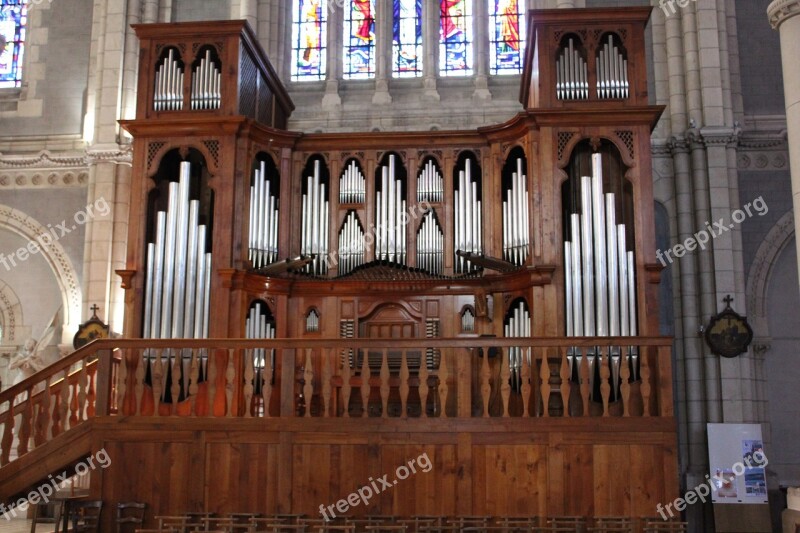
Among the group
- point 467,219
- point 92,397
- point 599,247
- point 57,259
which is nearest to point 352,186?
point 467,219

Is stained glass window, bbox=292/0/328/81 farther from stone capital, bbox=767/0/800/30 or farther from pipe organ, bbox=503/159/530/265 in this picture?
stone capital, bbox=767/0/800/30

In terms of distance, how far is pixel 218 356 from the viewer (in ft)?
41.7

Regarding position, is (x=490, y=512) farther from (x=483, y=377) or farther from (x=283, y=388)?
(x=283, y=388)

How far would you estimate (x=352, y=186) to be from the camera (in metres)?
15.0

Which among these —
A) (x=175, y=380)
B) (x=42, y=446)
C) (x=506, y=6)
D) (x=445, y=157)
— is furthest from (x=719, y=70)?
(x=42, y=446)

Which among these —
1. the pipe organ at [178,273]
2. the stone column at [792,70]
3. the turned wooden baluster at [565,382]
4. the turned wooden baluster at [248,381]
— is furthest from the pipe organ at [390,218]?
the stone column at [792,70]

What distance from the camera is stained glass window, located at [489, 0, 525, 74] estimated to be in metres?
18.2

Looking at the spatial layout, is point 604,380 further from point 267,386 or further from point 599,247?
point 267,386

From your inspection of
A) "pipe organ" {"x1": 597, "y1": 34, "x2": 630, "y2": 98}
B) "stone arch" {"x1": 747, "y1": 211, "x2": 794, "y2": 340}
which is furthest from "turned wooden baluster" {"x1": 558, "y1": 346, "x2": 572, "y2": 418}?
"stone arch" {"x1": 747, "y1": 211, "x2": 794, "y2": 340}

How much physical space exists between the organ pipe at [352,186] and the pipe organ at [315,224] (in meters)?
0.29

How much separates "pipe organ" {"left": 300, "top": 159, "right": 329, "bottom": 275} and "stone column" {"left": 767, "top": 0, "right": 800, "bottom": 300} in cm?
726

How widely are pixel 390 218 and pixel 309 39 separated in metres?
5.76

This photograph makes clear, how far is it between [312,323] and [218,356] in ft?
7.43

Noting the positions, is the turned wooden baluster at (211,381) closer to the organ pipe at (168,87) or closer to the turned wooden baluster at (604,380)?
the organ pipe at (168,87)
